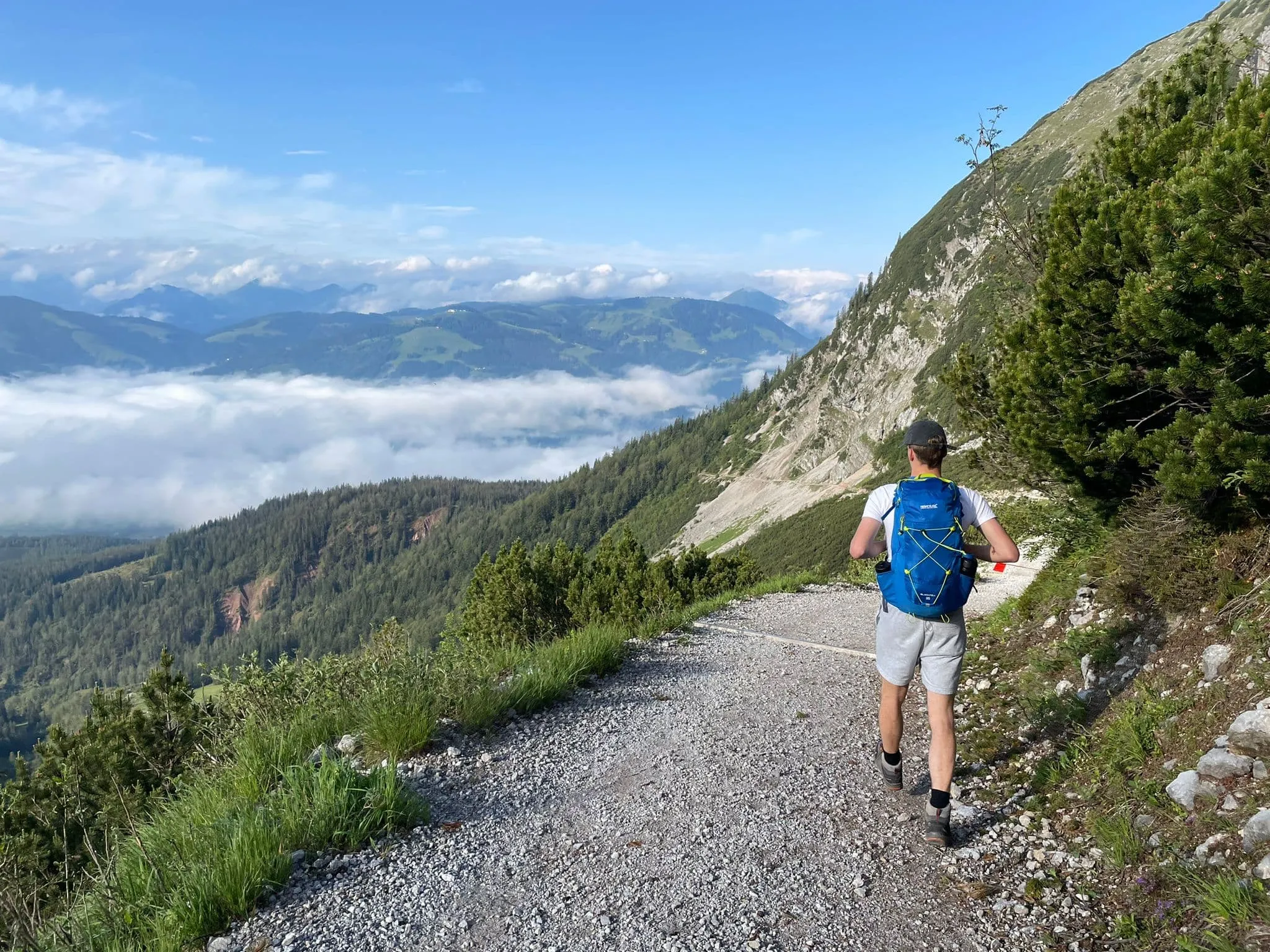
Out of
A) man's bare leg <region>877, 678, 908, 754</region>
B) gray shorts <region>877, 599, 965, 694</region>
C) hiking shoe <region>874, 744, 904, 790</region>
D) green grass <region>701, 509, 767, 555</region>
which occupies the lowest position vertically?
green grass <region>701, 509, 767, 555</region>

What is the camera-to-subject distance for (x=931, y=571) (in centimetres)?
540

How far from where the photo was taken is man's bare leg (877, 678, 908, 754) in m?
6.00

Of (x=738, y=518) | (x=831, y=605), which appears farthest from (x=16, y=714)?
(x=831, y=605)

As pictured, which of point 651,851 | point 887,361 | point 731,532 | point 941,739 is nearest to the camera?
point 651,851

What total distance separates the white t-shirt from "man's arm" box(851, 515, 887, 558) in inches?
1.5

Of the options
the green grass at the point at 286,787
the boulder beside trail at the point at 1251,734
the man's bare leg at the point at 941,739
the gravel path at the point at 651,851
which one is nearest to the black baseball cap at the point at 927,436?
the man's bare leg at the point at 941,739

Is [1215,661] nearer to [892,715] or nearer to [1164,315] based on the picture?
[892,715]

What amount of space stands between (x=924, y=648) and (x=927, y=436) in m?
1.60

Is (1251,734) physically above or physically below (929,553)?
below

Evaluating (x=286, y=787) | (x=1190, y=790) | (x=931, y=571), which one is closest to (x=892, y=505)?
(x=931, y=571)

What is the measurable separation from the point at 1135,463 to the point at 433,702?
26.5ft

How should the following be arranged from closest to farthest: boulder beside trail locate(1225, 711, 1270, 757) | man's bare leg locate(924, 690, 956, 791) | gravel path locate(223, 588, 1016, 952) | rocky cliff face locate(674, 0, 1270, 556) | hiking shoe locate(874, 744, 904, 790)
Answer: gravel path locate(223, 588, 1016, 952), boulder beside trail locate(1225, 711, 1270, 757), man's bare leg locate(924, 690, 956, 791), hiking shoe locate(874, 744, 904, 790), rocky cliff face locate(674, 0, 1270, 556)

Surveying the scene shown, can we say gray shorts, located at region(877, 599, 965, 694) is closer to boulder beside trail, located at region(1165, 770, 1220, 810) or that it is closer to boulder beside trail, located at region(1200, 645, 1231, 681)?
boulder beside trail, located at region(1165, 770, 1220, 810)

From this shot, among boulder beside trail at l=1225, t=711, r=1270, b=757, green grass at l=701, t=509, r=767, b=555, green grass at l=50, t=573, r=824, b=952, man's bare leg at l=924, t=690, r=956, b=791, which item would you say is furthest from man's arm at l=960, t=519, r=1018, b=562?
green grass at l=701, t=509, r=767, b=555
